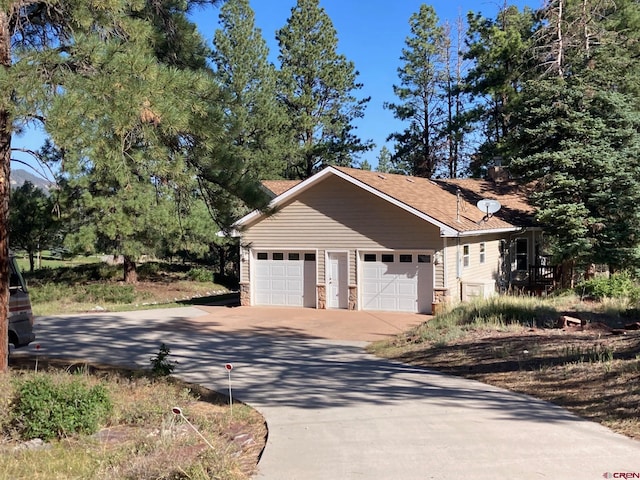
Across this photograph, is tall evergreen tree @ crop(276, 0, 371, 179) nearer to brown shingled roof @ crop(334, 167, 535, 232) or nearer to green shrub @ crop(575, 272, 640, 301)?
brown shingled roof @ crop(334, 167, 535, 232)

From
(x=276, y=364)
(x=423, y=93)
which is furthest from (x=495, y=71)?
(x=276, y=364)

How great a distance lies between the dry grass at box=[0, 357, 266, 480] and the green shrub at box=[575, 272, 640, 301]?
1379cm

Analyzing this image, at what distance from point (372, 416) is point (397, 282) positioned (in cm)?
1247

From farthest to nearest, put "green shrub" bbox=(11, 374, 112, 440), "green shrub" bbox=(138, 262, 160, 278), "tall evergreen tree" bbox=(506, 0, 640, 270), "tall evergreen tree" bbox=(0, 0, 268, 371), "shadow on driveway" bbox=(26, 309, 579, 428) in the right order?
"green shrub" bbox=(138, 262, 160, 278), "tall evergreen tree" bbox=(506, 0, 640, 270), "shadow on driveway" bbox=(26, 309, 579, 428), "tall evergreen tree" bbox=(0, 0, 268, 371), "green shrub" bbox=(11, 374, 112, 440)

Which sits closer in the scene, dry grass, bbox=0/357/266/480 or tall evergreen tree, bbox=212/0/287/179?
dry grass, bbox=0/357/266/480

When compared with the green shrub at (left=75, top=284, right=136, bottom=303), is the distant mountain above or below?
above

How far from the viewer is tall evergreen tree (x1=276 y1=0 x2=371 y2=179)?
117 ft

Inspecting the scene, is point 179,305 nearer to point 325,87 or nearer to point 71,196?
point 71,196

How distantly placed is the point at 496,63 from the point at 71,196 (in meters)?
24.8

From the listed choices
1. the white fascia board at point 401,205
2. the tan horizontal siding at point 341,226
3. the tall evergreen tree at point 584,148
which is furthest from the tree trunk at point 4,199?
the tall evergreen tree at point 584,148

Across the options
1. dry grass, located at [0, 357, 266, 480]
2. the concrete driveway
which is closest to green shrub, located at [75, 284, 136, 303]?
the concrete driveway

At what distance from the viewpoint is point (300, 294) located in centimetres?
Result: 2069

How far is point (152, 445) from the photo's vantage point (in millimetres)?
5551

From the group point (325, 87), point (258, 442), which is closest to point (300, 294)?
point (258, 442)
